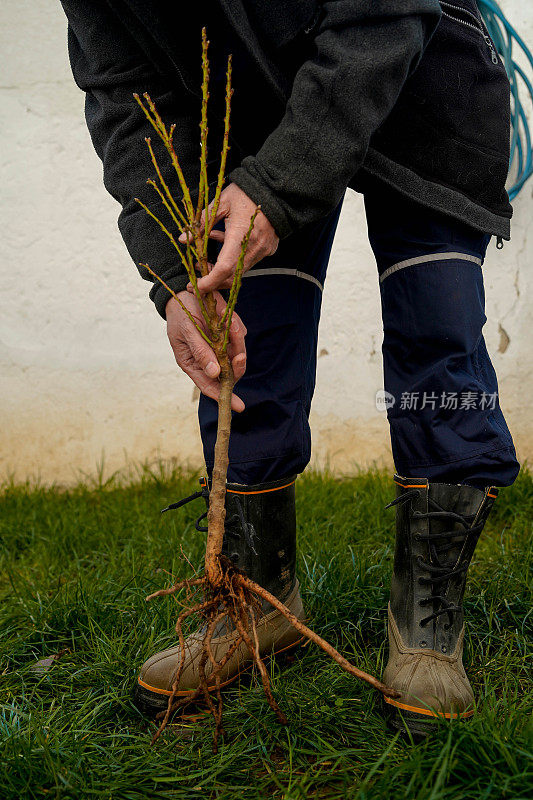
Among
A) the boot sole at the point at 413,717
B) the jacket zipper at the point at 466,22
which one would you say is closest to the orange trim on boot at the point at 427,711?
the boot sole at the point at 413,717

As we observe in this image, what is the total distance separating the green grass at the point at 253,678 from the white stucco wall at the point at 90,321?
0.52 m

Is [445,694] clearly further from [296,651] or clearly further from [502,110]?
[502,110]

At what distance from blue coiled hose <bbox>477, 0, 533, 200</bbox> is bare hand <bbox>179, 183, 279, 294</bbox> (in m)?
1.87

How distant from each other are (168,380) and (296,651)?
165 centimetres

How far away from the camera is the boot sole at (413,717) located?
1213mm

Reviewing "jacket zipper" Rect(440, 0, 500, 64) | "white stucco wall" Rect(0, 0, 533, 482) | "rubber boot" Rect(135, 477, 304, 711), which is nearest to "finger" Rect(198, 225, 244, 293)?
"rubber boot" Rect(135, 477, 304, 711)

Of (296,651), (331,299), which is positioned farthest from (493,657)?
(331,299)

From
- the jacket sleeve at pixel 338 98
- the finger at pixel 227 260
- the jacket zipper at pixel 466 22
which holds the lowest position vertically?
the finger at pixel 227 260

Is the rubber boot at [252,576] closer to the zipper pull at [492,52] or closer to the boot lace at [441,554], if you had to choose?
the boot lace at [441,554]

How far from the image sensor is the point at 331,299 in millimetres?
2889

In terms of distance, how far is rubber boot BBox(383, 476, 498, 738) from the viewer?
133 centimetres

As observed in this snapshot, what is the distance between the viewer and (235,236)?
1.14m

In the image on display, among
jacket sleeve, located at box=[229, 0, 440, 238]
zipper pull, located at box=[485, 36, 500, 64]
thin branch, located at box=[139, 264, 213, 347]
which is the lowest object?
thin branch, located at box=[139, 264, 213, 347]

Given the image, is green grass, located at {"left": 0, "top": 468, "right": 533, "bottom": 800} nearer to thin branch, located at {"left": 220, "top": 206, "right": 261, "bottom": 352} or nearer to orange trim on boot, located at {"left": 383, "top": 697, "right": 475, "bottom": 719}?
orange trim on boot, located at {"left": 383, "top": 697, "right": 475, "bottom": 719}
